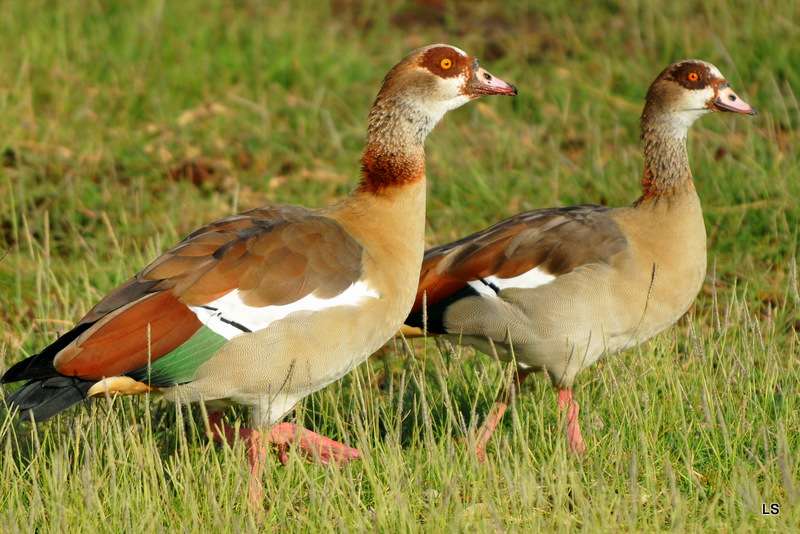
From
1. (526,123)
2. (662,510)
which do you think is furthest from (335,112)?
(662,510)

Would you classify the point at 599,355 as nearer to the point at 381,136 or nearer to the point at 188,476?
the point at 381,136

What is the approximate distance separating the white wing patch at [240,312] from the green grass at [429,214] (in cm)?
37

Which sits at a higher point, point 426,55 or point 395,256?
point 426,55

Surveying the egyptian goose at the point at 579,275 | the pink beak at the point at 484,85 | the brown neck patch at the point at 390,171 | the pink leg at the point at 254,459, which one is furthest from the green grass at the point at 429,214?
the pink beak at the point at 484,85

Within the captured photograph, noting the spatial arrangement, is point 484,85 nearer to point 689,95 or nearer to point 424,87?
point 424,87

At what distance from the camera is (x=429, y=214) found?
679cm

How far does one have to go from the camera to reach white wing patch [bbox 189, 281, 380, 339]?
12.5 ft

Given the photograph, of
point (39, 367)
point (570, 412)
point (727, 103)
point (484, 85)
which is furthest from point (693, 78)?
point (39, 367)

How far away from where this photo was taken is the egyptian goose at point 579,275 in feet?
14.2

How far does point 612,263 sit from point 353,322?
3.98 feet

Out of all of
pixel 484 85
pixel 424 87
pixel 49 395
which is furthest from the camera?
pixel 484 85

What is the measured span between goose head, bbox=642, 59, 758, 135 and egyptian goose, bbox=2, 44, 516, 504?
1327mm

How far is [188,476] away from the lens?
11.5 ft

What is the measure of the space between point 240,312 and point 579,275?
1.48 metres
